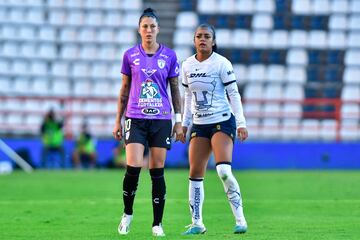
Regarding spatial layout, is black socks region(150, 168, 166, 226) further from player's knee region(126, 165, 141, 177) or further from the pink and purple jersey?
the pink and purple jersey

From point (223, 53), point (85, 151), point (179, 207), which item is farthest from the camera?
point (223, 53)

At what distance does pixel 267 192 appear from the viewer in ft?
60.5

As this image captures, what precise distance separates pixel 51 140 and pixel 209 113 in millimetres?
18425

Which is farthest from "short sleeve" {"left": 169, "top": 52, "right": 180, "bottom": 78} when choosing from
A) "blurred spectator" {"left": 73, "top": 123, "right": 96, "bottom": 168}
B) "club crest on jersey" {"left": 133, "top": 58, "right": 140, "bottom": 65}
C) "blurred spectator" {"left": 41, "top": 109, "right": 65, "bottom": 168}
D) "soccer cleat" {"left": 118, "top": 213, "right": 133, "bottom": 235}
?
"blurred spectator" {"left": 73, "top": 123, "right": 96, "bottom": 168}

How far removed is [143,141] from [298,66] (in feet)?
72.6

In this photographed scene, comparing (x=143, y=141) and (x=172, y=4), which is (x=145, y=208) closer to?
(x=143, y=141)

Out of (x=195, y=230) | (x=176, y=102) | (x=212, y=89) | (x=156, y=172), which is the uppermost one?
(x=212, y=89)

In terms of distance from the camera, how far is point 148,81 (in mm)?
10281

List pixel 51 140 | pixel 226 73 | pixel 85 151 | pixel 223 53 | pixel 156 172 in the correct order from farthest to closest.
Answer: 1. pixel 223 53
2. pixel 85 151
3. pixel 51 140
4. pixel 226 73
5. pixel 156 172

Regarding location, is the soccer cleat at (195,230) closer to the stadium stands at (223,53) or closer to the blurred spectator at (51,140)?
the blurred spectator at (51,140)

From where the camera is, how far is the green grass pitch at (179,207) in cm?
1065

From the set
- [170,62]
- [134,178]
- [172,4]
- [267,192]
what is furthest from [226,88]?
[172,4]

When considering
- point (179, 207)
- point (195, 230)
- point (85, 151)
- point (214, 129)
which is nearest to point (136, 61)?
point (214, 129)

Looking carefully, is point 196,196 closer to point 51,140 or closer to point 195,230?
point 195,230
